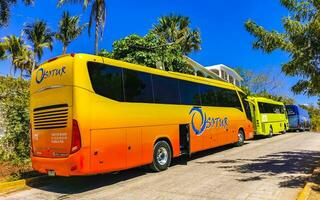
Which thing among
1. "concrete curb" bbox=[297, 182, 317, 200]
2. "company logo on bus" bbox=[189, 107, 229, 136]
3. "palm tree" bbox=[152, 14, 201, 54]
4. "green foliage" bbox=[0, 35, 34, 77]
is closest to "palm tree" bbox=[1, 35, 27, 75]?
"green foliage" bbox=[0, 35, 34, 77]

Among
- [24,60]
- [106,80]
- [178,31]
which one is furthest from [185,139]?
[24,60]

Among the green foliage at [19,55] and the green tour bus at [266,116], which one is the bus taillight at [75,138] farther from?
the green foliage at [19,55]

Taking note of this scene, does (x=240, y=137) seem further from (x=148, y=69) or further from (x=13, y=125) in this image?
(x=13, y=125)

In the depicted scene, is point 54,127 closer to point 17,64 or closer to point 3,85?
point 3,85

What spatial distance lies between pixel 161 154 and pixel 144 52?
12195 mm

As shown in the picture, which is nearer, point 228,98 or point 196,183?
point 196,183

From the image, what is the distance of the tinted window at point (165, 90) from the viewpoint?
11.5 meters

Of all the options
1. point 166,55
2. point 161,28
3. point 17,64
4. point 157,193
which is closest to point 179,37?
point 161,28

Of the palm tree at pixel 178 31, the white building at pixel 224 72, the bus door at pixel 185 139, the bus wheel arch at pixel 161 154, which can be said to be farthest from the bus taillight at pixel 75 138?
the white building at pixel 224 72

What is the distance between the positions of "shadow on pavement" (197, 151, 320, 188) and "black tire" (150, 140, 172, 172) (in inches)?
73.1

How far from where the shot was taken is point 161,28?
3350 centimetres

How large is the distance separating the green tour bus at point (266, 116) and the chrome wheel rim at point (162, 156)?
1319cm

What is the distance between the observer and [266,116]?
84.6 ft

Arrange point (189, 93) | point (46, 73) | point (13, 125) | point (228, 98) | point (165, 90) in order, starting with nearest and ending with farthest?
point (46, 73) → point (165, 90) → point (13, 125) → point (189, 93) → point (228, 98)
